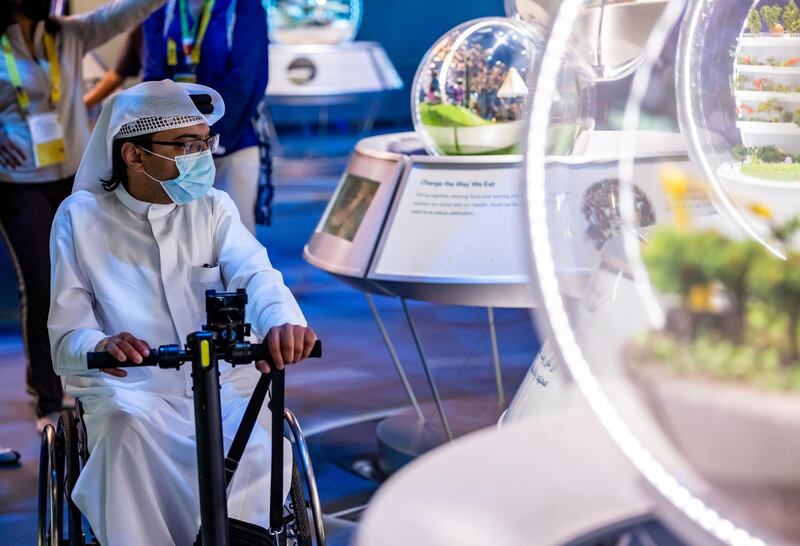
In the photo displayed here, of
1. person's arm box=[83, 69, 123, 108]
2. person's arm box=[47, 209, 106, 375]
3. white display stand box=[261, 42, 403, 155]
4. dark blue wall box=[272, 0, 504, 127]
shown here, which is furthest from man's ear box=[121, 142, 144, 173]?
dark blue wall box=[272, 0, 504, 127]

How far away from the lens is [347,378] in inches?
195

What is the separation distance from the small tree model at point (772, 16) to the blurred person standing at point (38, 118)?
2.66m

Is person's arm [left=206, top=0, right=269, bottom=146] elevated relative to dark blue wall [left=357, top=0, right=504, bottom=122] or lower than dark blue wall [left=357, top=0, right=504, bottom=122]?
elevated

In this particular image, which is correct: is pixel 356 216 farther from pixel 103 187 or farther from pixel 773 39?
pixel 773 39

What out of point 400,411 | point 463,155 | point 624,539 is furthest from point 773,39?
point 400,411

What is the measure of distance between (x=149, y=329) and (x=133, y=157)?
37 centimetres

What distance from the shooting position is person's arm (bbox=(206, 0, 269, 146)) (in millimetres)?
4371

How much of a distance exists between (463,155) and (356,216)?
349mm

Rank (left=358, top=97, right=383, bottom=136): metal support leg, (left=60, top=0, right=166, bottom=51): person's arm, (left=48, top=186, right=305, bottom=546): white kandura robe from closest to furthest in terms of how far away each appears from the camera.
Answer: (left=48, top=186, right=305, bottom=546): white kandura robe, (left=60, top=0, right=166, bottom=51): person's arm, (left=358, top=97, right=383, bottom=136): metal support leg

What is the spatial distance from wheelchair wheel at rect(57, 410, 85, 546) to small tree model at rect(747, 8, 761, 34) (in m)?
1.45

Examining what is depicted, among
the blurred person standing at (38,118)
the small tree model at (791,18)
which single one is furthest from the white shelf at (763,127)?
the blurred person standing at (38,118)

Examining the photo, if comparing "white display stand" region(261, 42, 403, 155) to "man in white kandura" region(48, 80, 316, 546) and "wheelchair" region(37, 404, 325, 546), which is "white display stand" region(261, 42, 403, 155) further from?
"wheelchair" region(37, 404, 325, 546)

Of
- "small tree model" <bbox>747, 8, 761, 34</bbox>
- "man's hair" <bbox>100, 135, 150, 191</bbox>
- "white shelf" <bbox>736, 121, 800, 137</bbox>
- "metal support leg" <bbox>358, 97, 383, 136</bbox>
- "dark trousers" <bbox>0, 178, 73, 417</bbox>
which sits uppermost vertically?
"small tree model" <bbox>747, 8, 761, 34</bbox>

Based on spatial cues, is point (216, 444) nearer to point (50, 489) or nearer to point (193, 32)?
point (50, 489)
